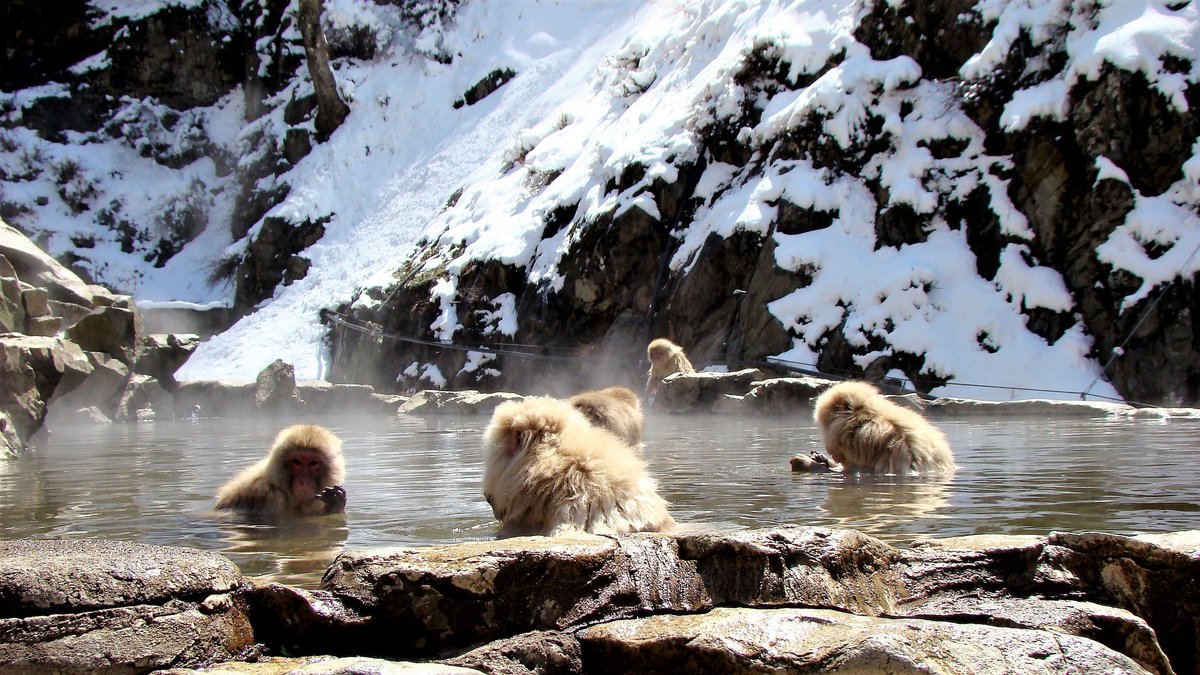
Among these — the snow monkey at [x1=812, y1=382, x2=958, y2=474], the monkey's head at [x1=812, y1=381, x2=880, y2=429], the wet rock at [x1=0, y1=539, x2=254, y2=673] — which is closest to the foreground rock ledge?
the wet rock at [x1=0, y1=539, x2=254, y2=673]

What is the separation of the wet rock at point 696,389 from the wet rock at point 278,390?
6746 millimetres

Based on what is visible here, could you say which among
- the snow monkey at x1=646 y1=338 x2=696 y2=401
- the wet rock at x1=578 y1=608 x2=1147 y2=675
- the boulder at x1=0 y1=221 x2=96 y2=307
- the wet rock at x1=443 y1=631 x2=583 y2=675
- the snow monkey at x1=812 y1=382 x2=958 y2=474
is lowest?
the wet rock at x1=443 y1=631 x2=583 y2=675

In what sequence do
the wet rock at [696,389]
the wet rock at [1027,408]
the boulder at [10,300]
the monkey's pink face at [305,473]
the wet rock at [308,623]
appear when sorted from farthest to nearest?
the wet rock at [696,389]
the boulder at [10,300]
the wet rock at [1027,408]
the monkey's pink face at [305,473]
the wet rock at [308,623]

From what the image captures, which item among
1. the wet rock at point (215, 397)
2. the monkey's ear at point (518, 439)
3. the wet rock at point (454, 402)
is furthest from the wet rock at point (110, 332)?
the monkey's ear at point (518, 439)

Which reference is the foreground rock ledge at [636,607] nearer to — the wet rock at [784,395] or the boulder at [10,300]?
the wet rock at [784,395]

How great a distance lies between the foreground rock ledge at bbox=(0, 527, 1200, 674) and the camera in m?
1.94

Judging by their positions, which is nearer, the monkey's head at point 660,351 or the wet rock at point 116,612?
the wet rock at point 116,612

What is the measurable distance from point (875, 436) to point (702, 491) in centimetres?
119

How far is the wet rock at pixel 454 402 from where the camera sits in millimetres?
12625

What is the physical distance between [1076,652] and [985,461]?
14.7 ft

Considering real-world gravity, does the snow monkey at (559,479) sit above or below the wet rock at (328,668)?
above

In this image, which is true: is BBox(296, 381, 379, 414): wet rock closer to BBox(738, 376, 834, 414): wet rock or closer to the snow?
the snow

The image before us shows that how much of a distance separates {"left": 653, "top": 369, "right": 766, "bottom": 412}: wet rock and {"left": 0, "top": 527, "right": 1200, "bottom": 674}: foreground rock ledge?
29.3ft

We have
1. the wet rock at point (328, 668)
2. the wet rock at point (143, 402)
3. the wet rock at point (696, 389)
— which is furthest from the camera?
the wet rock at point (143, 402)
